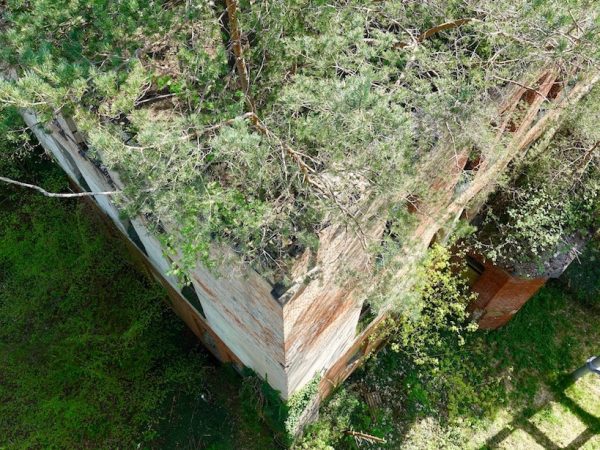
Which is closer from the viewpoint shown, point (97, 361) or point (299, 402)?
point (299, 402)

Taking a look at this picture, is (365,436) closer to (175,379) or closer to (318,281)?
(175,379)

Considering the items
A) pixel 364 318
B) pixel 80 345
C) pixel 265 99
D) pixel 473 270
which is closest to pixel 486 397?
pixel 473 270


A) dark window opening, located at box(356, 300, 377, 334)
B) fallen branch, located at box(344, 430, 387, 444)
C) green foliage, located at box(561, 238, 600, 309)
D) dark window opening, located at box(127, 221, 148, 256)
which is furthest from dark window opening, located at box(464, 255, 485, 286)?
dark window opening, located at box(127, 221, 148, 256)

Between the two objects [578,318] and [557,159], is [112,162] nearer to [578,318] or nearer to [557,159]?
[557,159]

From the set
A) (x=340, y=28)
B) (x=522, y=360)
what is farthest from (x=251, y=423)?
(x=340, y=28)

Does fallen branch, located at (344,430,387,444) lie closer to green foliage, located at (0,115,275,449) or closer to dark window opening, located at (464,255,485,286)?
green foliage, located at (0,115,275,449)

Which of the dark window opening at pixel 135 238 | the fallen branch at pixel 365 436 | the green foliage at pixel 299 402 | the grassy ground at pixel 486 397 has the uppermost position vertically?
the dark window opening at pixel 135 238

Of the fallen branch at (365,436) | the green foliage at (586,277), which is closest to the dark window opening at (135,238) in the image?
the fallen branch at (365,436)

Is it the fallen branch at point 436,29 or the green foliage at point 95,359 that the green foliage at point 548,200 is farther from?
the green foliage at point 95,359
